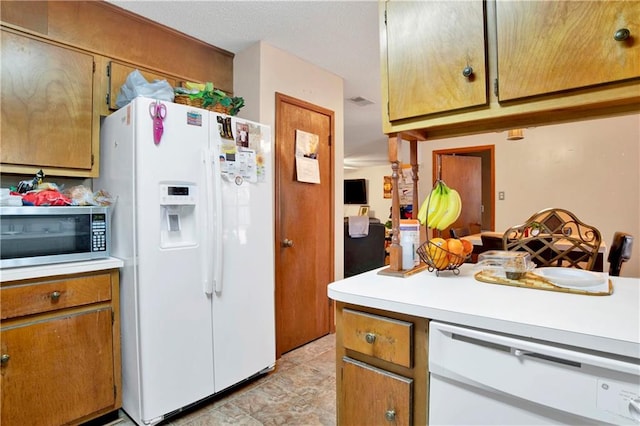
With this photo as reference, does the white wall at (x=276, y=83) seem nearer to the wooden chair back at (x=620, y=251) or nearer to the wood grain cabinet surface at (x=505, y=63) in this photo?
the wood grain cabinet surface at (x=505, y=63)

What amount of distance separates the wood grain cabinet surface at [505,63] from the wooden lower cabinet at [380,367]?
0.73 metres

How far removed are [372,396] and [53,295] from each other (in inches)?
61.7

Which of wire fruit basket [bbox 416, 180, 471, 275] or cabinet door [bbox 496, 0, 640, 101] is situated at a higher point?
cabinet door [bbox 496, 0, 640, 101]

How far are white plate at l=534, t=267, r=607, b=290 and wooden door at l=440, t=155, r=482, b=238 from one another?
4.72 metres

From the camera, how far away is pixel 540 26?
1.02 m

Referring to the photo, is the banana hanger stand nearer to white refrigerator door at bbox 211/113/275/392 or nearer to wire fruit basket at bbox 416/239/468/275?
wire fruit basket at bbox 416/239/468/275

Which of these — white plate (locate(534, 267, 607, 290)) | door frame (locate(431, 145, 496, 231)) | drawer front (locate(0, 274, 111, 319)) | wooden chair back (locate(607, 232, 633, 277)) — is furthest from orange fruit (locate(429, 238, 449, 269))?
door frame (locate(431, 145, 496, 231))

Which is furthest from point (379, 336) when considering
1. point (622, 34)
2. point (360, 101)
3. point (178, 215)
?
point (360, 101)

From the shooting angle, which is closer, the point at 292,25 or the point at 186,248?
the point at 186,248

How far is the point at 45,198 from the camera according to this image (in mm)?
1723

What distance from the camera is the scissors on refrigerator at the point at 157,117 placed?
1.76 metres

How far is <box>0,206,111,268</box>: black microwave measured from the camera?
1575 millimetres

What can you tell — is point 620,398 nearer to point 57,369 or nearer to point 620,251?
point 57,369

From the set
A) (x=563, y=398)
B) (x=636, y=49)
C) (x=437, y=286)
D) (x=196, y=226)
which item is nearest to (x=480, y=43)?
(x=636, y=49)
